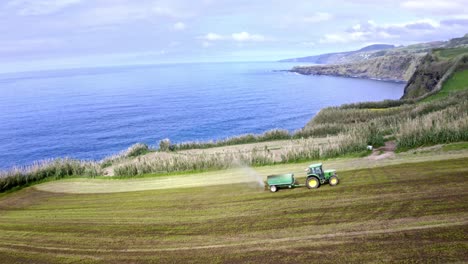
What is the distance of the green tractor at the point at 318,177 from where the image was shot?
19312 millimetres

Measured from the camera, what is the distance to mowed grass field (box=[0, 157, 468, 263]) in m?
12.6

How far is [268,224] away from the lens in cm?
1538

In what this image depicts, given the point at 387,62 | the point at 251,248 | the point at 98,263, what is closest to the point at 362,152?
the point at 251,248

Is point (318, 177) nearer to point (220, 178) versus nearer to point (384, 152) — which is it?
point (220, 178)

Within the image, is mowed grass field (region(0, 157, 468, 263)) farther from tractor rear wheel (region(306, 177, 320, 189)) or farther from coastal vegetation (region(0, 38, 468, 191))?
coastal vegetation (region(0, 38, 468, 191))

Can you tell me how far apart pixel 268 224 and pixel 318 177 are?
16.5 ft

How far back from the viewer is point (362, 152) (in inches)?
1010

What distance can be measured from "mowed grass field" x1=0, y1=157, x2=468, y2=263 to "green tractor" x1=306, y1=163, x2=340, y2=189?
0.38 metres

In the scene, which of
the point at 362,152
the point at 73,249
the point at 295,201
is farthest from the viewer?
the point at 362,152

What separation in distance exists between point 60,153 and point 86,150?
3.59 metres

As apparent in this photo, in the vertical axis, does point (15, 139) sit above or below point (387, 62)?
below

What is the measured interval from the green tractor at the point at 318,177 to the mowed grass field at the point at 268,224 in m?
0.38

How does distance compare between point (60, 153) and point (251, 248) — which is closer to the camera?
point (251, 248)

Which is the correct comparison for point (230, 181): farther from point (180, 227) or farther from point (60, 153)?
point (60, 153)
